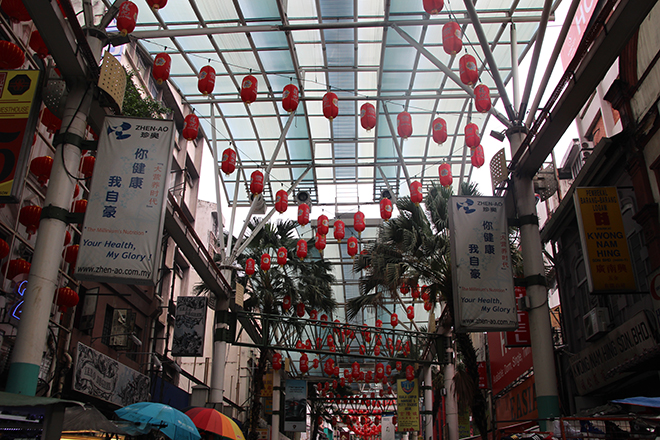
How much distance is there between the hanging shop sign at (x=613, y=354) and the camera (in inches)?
393

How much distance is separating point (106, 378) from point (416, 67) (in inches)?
582

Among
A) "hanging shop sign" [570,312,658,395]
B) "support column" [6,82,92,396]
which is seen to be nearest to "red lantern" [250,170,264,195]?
"support column" [6,82,92,396]

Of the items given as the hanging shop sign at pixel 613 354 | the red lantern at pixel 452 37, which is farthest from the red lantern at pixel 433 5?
the hanging shop sign at pixel 613 354

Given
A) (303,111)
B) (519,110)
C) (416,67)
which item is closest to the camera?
(519,110)

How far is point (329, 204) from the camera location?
29234 millimetres

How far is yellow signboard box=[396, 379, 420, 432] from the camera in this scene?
2433 centimetres

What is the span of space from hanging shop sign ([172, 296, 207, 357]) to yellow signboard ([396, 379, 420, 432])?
1104 cm

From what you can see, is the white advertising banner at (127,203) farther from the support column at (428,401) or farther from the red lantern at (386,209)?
the support column at (428,401)

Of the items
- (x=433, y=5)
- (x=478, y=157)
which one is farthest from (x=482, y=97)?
(x=478, y=157)

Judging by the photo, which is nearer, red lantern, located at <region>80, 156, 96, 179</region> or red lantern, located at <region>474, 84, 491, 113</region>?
red lantern, located at <region>474, 84, 491, 113</region>

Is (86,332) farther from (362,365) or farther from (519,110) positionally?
(362,365)

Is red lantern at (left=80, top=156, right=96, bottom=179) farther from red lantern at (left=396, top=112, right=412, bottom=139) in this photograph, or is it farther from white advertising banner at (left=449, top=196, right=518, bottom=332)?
white advertising banner at (left=449, top=196, right=518, bottom=332)

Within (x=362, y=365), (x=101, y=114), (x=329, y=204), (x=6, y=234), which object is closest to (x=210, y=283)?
(x=6, y=234)

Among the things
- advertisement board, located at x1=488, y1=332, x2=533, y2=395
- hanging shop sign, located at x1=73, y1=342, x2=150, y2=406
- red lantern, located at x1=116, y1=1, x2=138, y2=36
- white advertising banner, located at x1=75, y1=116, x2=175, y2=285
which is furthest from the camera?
advertisement board, located at x1=488, y1=332, x2=533, y2=395
